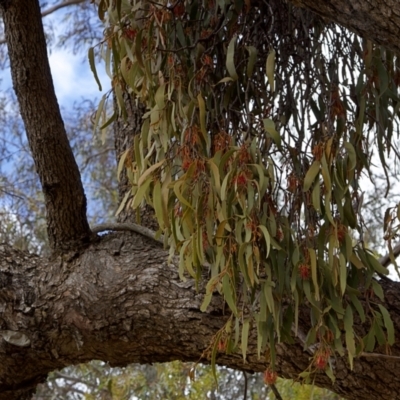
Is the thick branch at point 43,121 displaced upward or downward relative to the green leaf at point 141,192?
upward

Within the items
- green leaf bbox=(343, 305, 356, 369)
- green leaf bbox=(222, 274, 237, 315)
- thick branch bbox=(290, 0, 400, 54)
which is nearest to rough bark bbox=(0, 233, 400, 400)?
green leaf bbox=(343, 305, 356, 369)

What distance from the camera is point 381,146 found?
1.69 meters

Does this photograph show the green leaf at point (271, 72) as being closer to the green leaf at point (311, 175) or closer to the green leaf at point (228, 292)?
the green leaf at point (311, 175)

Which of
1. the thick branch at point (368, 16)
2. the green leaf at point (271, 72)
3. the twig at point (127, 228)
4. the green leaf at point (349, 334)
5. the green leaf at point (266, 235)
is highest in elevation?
the green leaf at point (271, 72)

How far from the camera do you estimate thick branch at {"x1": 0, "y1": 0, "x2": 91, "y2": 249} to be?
210 centimetres

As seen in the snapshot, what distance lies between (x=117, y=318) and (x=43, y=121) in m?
0.52

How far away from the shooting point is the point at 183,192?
1.54 m

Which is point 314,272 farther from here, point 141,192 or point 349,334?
point 141,192

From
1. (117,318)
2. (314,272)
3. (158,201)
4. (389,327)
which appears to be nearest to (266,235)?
(314,272)

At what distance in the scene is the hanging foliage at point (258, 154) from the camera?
1.54m

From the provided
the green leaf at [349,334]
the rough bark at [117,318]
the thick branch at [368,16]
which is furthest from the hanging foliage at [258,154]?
the thick branch at [368,16]

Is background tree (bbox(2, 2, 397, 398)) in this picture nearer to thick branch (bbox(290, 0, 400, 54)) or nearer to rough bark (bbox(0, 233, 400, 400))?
rough bark (bbox(0, 233, 400, 400))

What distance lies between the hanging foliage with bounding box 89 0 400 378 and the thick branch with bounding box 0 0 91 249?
34cm

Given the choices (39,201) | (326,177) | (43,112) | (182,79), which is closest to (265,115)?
(182,79)
